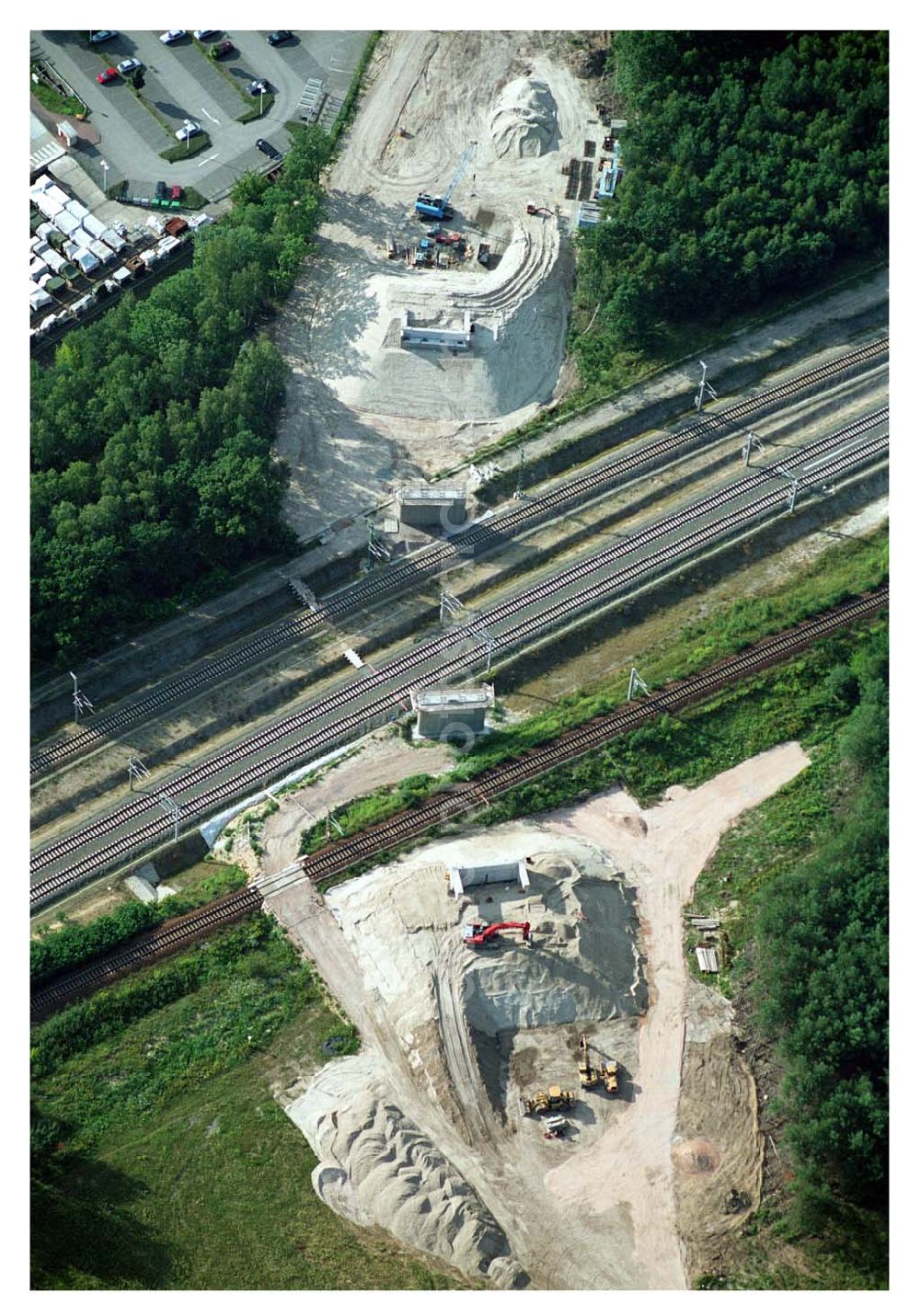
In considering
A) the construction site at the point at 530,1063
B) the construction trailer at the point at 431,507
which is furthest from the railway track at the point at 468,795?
the construction trailer at the point at 431,507

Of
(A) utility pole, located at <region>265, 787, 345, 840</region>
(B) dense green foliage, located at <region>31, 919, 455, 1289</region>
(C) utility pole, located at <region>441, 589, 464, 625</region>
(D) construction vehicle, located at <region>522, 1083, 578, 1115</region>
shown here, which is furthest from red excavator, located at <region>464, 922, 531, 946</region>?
(C) utility pole, located at <region>441, 589, 464, 625</region>

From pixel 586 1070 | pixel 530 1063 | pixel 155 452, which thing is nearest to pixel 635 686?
pixel 586 1070

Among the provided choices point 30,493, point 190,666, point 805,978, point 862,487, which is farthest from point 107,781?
point 862,487

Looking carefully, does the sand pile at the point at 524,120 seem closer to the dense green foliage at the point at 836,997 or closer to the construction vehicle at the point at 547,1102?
the dense green foliage at the point at 836,997

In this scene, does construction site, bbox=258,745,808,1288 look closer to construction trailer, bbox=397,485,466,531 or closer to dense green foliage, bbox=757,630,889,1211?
dense green foliage, bbox=757,630,889,1211

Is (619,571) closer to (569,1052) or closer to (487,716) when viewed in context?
(487,716)

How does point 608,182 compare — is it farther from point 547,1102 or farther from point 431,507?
point 547,1102
